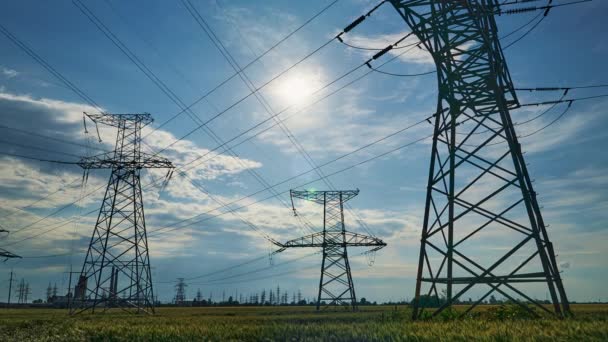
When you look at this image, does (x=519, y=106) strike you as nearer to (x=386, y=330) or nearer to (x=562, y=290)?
(x=562, y=290)

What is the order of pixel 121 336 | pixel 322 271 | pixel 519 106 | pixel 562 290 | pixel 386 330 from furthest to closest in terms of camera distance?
pixel 322 271, pixel 519 106, pixel 121 336, pixel 562 290, pixel 386 330

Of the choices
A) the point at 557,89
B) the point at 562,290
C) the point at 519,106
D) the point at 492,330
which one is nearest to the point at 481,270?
the point at 562,290

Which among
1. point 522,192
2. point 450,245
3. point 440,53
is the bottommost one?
point 450,245

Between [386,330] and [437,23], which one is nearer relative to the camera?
[386,330]

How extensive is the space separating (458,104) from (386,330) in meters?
10.1

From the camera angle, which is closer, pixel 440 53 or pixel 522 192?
pixel 522 192

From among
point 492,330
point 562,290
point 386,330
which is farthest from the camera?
point 562,290

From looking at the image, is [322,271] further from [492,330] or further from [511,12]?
[492,330]

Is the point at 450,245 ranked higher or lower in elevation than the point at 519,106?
lower

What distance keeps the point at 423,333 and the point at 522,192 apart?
6.96 metres

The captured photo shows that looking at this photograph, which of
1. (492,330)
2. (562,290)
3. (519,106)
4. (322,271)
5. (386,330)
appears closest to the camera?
(492,330)

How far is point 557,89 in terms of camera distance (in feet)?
57.2

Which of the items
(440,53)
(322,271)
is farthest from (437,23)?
(322,271)

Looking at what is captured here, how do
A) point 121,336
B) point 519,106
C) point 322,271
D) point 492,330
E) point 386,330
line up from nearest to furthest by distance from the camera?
1. point 492,330
2. point 386,330
3. point 121,336
4. point 519,106
5. point 322,271
